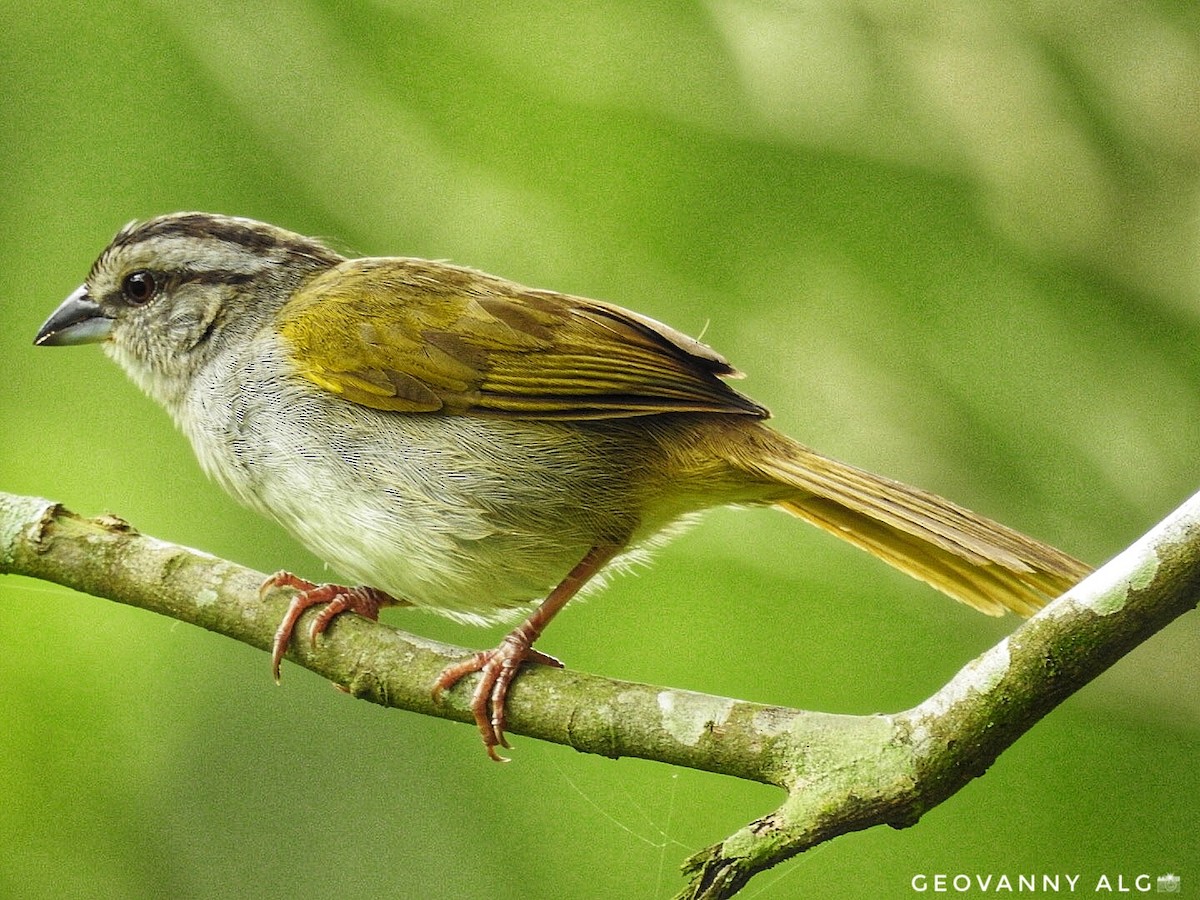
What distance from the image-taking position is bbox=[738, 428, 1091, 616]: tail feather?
297 cm

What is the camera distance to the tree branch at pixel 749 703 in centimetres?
223

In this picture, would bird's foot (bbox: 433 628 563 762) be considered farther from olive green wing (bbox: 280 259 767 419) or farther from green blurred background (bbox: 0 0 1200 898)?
green blurred background (bbox: 0 0 1200 898)

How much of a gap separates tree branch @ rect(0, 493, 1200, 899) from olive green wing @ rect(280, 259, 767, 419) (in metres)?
0.62

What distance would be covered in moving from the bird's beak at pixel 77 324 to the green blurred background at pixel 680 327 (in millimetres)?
1194

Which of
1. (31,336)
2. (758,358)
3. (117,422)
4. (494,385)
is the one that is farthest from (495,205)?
(31,336)

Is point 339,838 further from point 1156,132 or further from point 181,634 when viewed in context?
point 1156,132

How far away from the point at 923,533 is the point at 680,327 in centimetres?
196

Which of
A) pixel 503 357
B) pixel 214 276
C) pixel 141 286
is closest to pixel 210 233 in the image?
pixel 214 276

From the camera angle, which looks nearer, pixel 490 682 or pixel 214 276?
pixel 490 682

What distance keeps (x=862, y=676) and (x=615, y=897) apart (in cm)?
123

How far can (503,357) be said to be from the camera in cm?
358

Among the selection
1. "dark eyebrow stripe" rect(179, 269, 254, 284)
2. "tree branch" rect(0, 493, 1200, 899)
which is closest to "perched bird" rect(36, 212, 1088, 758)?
"tree branch" rect(0, 493, 1200, 899)

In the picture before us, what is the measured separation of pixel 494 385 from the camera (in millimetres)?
3553

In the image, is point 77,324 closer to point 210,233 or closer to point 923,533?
point 210,233
